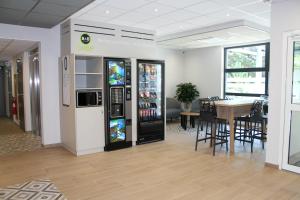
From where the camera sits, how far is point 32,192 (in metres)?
3.46

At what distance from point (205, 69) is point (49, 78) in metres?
5.83

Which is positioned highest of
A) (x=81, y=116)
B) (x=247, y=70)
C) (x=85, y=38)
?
(x=85, y=38)

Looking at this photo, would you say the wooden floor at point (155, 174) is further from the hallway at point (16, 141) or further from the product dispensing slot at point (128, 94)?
the product dispensing slot at point (128, 94)

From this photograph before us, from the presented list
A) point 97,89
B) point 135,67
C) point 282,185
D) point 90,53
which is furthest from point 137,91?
point 282,185

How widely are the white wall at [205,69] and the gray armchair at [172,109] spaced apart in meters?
1.09

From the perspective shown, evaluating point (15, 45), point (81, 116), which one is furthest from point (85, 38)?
point (15, 45)

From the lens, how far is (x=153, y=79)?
20.5 feet

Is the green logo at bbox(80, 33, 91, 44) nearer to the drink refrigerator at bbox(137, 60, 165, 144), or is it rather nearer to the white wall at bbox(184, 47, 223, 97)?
the drink refrigerator at bbox(137, 60, 165, 144)

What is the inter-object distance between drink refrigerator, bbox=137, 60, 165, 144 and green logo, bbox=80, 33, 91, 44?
1236 mm

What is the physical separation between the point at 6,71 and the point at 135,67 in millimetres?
8109

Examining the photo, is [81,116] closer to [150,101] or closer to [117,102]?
[117,102]

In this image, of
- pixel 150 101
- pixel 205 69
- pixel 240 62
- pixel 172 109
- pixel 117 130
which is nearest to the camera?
pixel 117 130

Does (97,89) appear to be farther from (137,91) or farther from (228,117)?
(228,117)

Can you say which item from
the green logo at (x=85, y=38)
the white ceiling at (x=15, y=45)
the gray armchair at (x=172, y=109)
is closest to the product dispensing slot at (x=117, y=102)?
the green logo at (x=85, y=38)
